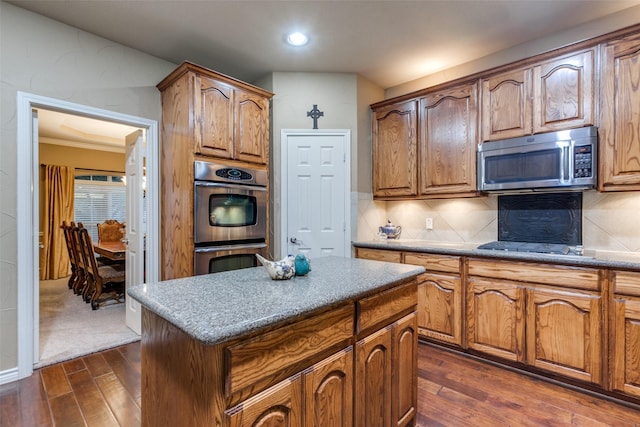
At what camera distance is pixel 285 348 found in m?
1.04

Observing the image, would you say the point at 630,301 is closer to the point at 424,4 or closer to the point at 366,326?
the point at 366,326

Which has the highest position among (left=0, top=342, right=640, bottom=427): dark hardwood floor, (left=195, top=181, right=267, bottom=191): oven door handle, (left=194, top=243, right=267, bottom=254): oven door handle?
(left=195, top=181, right=267, bottom=191): oven door handle

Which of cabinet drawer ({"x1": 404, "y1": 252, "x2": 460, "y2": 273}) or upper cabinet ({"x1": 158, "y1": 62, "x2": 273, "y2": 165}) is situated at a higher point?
upper cabinet ({"x1": 158, "y1": 62, "x2": 273, "y2": 165})

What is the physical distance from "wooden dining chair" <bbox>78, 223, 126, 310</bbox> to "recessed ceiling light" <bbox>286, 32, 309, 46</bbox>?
3272mm

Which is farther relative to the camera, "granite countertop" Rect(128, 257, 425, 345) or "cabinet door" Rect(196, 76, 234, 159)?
"cabinet door" Rect(196, 76, 234, 159)

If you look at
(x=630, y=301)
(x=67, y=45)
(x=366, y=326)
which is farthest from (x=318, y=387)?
(x=67, y=45)

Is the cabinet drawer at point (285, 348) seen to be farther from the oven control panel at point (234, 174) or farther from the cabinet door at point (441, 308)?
the oven control panel at point (234, 174)

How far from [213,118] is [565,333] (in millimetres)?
3116

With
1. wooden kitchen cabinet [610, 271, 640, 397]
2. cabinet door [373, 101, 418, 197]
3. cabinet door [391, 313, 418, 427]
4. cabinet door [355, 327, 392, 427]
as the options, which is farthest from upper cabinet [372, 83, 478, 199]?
cabinet door [355, 327, 392, 427]

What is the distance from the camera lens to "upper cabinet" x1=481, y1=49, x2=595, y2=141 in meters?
2.28

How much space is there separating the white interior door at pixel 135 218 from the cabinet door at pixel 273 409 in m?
2.45

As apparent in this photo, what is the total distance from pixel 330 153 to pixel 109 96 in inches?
81.6

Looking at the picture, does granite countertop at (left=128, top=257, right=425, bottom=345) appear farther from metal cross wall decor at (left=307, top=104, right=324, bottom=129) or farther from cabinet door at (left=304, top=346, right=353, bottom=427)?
metal cross wall decor at (left=307, top=104, right=324, bottom=129)

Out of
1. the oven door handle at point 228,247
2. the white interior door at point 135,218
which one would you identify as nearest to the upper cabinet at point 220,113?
the white interior door at point 135,218
